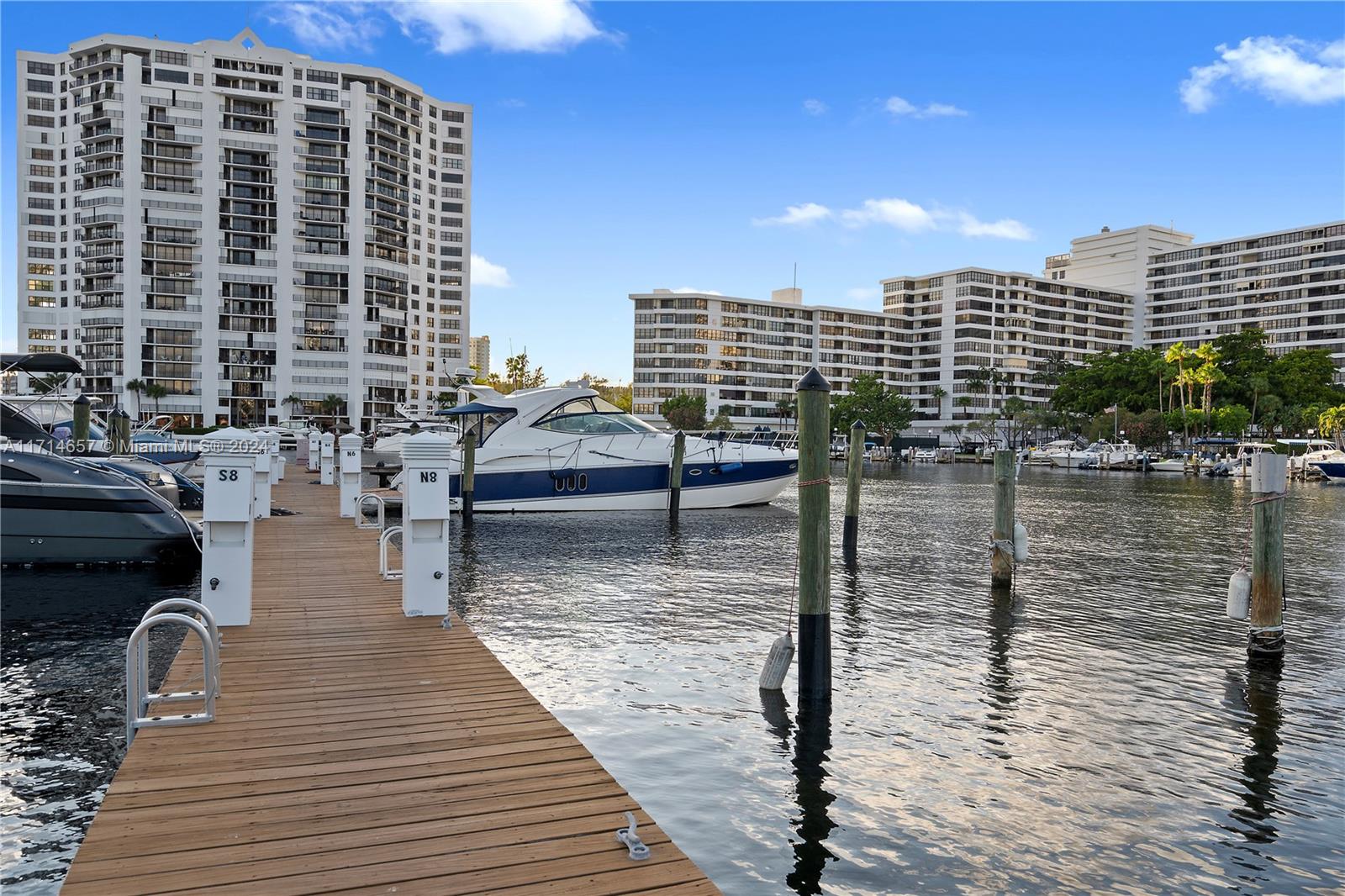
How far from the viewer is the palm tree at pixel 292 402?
4373 inches

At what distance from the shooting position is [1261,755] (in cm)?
866

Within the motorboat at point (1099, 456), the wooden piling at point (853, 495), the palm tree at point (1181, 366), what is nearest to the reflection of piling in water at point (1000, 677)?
the wooden piling at point (853, 495)

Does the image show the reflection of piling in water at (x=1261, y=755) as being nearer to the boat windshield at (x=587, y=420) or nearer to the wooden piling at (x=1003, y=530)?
the wooden piling at (x=1003, y=530)

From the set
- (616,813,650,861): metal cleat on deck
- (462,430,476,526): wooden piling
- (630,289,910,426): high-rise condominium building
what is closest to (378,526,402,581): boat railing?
(616,813,650,861): metal cleat on deck

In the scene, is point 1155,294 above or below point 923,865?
above

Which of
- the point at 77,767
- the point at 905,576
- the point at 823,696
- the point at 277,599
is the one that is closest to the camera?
the point at 77,767

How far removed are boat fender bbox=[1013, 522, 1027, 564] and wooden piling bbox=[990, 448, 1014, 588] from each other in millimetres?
137

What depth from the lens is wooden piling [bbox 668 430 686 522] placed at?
100 ft

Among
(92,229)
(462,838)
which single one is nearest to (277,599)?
(462,838)

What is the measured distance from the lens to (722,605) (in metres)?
15.8

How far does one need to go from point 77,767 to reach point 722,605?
9.85m

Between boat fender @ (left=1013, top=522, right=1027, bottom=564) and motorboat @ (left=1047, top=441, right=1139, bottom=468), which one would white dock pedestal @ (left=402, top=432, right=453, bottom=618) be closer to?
boat fender @ (left=1013, top=522, right=1027, bottom=564)

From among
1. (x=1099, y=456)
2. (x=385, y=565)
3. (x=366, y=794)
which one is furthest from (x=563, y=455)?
(x=1099, y=456)

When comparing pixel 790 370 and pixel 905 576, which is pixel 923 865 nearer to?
pixel 905 576
